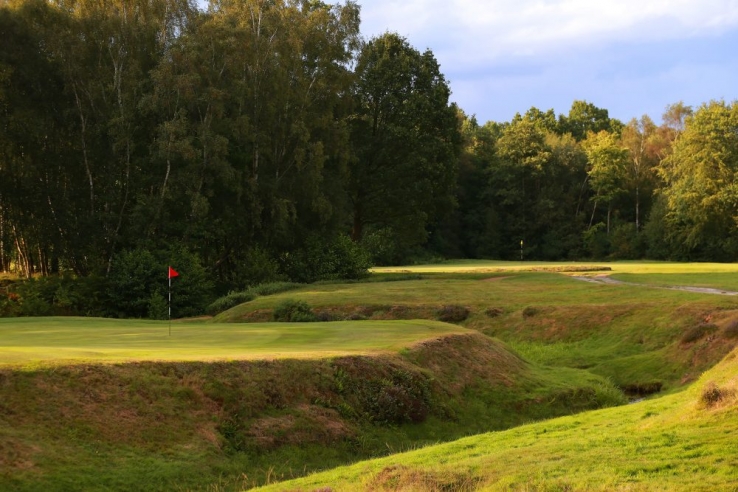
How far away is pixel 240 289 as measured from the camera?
156 ft

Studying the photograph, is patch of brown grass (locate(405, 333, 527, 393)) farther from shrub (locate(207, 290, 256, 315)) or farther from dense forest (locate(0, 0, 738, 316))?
dense forest (locate(0, 0, 738, 316))


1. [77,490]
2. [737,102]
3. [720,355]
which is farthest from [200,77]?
[737,102]

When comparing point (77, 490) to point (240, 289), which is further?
point (240, 289)

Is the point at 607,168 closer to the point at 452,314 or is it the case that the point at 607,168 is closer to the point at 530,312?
the point at 452,314

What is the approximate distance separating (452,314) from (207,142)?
1985cm

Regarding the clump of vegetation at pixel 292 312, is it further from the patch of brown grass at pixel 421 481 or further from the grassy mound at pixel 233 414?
the patch of brown grass at pixel 421 481

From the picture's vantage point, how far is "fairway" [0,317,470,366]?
15.4 metres

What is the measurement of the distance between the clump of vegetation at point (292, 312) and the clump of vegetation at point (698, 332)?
14700mm

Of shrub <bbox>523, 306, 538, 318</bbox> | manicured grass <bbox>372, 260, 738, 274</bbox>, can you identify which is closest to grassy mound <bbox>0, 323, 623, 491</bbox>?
shrub <bbox>523, 306, 538, 318</bbox>

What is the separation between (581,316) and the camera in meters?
30.1

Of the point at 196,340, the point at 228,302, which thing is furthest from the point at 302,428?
the point at 228,302

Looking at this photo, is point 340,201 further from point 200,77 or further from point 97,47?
point 97,47

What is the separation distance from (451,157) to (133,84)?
27598 millimetres

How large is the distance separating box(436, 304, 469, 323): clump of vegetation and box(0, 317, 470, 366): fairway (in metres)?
7.05
